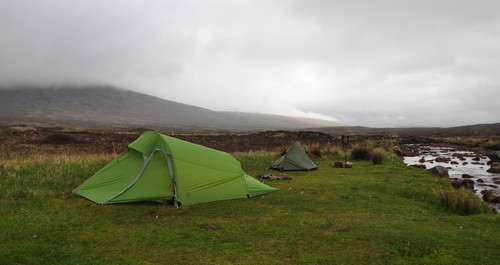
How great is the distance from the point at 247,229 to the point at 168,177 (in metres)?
4.42

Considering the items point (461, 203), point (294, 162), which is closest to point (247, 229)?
point (461, 203)

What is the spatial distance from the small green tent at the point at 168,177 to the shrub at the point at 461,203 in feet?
23.6

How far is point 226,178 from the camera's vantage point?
48.8 ft

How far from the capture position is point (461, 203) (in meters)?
14.5

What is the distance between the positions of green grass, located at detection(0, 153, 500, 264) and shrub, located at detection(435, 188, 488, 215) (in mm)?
300

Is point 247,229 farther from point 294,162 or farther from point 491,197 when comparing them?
point 491,197

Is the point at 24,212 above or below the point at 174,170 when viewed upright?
below

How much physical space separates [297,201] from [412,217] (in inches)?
157

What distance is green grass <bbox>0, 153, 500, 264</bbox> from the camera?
8.59 m

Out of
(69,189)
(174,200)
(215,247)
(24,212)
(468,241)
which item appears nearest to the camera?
(215,247)

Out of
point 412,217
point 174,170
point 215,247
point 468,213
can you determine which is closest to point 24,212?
point 174,170

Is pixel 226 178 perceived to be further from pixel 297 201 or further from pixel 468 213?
pixel 468 213

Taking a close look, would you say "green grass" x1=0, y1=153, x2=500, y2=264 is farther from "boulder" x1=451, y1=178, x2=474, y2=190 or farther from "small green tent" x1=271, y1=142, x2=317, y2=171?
"small green tent" x1=271, y1=142, x2=317, y2=171

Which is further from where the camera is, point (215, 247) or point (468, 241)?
point (468, 241)
